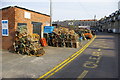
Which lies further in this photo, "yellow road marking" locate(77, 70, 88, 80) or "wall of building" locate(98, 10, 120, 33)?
"wall of building" locate(98, 10, 120, 33)

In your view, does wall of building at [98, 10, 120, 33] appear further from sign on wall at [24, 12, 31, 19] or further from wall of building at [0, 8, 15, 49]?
wall of building at [0, 8, 15, 49]

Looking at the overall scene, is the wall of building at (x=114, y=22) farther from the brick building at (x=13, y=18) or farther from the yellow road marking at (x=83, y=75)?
the yellow road marking at (x=83, y=75)

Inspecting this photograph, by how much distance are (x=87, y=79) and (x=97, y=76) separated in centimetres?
64

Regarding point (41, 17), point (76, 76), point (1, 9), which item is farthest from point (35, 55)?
point (41, 17)

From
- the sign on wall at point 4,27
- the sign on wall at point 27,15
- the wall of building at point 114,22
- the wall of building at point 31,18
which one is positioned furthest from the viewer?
the wall of building at point 114,22

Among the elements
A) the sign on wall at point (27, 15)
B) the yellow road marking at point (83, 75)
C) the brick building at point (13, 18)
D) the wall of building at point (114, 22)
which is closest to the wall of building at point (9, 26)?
the brick building at point (13, 18)

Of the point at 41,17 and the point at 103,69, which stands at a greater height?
the point at 41,17

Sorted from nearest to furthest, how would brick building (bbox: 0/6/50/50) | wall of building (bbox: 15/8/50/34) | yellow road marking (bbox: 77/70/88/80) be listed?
yellow road marking (bbox: 77/70/88/80), brick building (bbox: 0/6/50/50), wall of building (bbox: 15/8/50/34)

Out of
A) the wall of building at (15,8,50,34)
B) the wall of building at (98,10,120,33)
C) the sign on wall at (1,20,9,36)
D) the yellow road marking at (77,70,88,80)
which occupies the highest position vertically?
the wall of building at (98,10,120,33)

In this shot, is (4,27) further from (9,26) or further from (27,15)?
(27,15)

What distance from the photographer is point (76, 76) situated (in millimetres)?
5176

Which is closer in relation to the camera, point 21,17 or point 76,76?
point 76,76

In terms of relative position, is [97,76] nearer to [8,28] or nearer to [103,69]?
[103,69]

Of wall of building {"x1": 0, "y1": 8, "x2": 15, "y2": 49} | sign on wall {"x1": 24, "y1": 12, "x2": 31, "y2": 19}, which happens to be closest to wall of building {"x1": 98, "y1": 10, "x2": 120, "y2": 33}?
sign on wall {"x1": 24, "y1": 12, "x2": 31, "y2": 19}
